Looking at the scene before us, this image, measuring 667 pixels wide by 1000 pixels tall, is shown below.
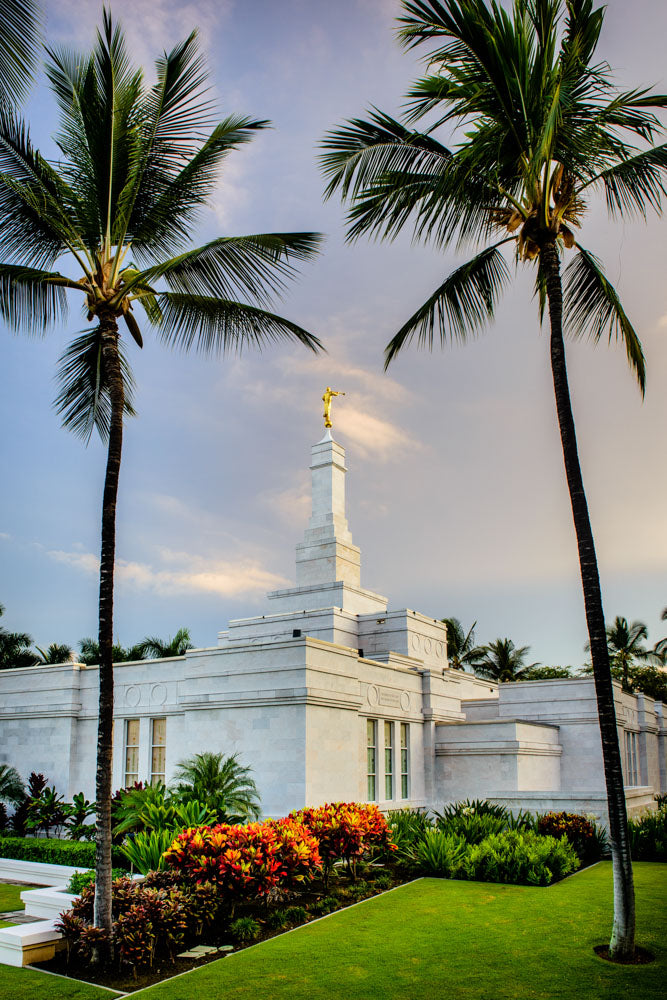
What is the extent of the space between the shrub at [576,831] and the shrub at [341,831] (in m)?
4.87

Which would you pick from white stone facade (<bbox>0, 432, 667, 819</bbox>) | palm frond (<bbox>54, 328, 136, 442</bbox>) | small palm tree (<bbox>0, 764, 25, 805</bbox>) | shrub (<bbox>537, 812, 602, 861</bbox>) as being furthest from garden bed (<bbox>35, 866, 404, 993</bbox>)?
small palm tree (<bbox>0, 764, 25, 805</bbox>)

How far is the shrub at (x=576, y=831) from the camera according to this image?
16.0m

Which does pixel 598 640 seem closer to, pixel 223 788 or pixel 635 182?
pixel 635 182

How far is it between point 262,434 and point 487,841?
16.8 metres

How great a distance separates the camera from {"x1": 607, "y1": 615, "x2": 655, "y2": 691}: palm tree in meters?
50.4

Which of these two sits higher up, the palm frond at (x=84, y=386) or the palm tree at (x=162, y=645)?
the palm frond at (x=84, y=386)

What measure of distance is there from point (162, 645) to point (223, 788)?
103ft

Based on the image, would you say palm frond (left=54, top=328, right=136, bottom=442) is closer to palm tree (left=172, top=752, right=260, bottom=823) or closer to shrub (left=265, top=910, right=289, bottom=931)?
palm tree (left=172, top=752, right=260, bottom=823)

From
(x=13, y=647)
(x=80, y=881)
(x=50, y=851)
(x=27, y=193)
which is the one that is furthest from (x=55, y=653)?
(x=27, y=193)

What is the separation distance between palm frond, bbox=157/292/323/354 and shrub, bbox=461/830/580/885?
30.4 feet

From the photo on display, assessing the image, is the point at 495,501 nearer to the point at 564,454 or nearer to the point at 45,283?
the point at 564,454

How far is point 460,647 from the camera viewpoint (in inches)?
1925

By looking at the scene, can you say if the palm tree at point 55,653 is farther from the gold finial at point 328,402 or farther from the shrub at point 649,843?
the shrub at point 649,843

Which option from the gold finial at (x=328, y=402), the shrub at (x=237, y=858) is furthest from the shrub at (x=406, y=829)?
the gold finial at (x=328, y=402)
